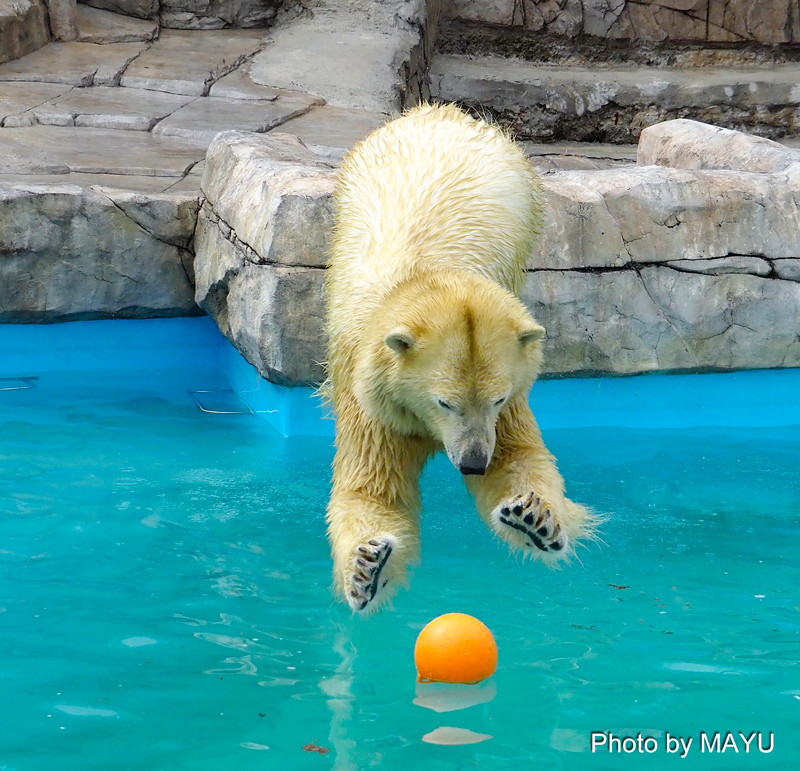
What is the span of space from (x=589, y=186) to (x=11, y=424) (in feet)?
9.83

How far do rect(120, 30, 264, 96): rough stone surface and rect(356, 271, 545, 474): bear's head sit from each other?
6.60 metres

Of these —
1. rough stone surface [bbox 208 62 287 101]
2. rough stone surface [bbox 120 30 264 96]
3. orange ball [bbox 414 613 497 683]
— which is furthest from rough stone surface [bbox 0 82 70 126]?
orange ball [bbox 414 613 497 683]

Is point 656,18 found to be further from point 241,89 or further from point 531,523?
point 531,523

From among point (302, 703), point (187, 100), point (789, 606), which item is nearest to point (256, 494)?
point (302, 703)

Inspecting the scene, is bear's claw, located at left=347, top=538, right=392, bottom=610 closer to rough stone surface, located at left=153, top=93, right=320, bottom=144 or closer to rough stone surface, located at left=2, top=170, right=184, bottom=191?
rough stone surface, located at left=2, top=170, right=184, bottom=191

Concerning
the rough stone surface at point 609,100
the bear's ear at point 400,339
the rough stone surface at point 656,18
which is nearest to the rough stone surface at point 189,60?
the rough stone surface at point 609,100

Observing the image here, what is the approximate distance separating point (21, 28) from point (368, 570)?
26.1 feet

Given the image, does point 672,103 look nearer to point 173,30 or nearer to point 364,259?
point 173,30

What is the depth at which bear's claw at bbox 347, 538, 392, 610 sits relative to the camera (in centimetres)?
284

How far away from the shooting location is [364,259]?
141 inches

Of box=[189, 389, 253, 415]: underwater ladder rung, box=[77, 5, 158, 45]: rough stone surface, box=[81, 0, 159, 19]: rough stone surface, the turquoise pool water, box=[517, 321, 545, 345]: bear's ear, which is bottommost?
box=[189, 389, 253, 415]: underwater ladder rung

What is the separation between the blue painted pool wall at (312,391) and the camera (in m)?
5.54

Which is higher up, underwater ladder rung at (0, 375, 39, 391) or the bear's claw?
the bear's claw

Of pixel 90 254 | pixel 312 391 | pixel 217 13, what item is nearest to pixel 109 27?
pixel 217 13
